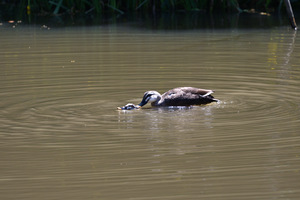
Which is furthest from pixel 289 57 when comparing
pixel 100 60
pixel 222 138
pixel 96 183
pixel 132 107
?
pixel 96 183

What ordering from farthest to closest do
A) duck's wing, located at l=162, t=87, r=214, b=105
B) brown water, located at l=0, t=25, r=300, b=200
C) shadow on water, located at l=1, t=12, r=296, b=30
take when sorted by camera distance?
shadow on water, located at l=1, t=12, r=296, b=30 → duck's wing, located at l=162, t=87, r=214, b=105 → brown water, located at l=0, t=25, r=300, b=200

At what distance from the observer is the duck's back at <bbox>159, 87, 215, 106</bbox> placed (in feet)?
25.8

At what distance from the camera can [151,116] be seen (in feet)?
24.3

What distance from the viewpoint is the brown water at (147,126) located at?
4840 mm

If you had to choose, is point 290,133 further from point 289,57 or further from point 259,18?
point 259,18

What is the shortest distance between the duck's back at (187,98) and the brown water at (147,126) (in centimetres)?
11

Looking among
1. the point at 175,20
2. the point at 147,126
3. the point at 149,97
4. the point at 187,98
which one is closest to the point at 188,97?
the point at 187,98

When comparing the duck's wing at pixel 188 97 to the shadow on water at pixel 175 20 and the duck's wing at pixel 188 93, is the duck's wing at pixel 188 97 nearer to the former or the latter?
the duck's wing at pixel 188 93

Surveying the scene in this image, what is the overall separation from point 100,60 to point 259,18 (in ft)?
30.8

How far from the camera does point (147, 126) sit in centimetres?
680

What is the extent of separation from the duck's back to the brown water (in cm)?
11

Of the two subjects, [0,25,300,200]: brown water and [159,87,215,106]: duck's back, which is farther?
[159,87,215,106]: duck's back

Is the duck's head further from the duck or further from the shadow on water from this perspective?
the shadow on water

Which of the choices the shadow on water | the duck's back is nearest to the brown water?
the duck's back
